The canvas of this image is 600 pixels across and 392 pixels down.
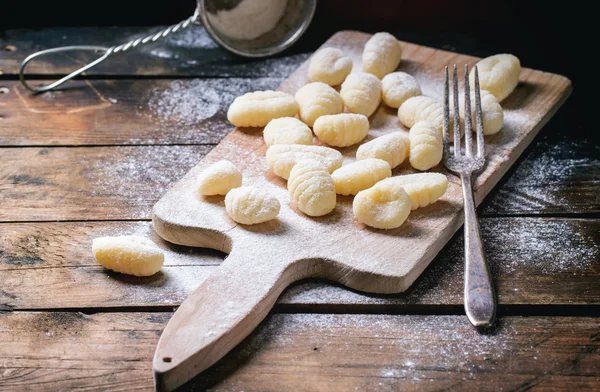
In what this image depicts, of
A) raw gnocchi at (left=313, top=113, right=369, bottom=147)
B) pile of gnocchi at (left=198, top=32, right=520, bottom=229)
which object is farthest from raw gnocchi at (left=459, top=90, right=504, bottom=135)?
raw gnocchi at (left=313, top=113, right=369, bottom=147)

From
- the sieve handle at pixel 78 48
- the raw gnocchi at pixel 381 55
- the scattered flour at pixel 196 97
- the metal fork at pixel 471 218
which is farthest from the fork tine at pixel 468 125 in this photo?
the sieve handle at pixel 78 48

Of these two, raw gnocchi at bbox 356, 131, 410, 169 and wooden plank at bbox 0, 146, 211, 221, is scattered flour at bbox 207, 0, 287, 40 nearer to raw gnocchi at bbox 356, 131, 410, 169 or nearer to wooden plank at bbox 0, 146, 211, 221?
wooden plank at bbox 0, 146, 211, 221

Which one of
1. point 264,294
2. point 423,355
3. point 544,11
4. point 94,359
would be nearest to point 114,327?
point 94,359

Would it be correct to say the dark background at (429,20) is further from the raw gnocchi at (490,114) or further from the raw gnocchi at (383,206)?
the raw gnocchi at (383,206)

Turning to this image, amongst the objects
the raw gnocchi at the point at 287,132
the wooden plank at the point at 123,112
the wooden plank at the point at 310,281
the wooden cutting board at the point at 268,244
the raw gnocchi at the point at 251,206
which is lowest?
the wooden plank at the point at 310,281

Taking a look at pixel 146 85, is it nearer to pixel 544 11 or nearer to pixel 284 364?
pixel 284 364

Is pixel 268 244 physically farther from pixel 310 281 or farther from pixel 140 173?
pixel 140 173

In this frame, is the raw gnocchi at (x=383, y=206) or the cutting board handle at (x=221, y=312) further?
the raw gnocchi at (x=383, y=206)
